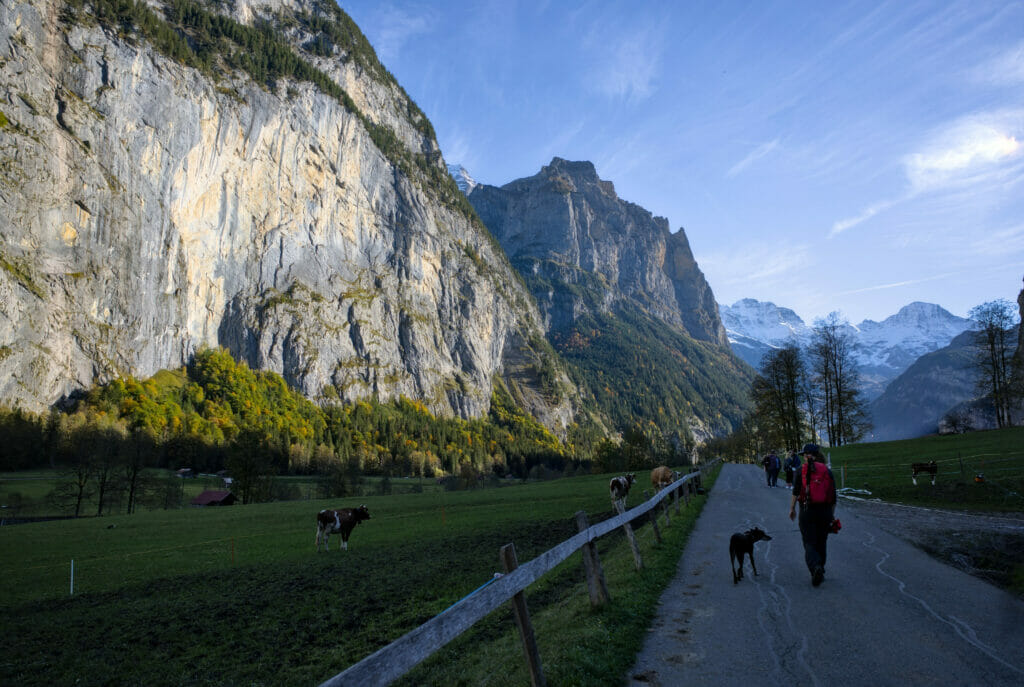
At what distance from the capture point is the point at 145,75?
136375mm

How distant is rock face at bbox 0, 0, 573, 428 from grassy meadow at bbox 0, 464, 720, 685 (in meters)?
118

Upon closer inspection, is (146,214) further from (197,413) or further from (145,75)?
(197,413)

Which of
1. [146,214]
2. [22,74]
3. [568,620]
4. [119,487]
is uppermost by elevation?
[22,74]

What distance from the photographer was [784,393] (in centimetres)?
5791

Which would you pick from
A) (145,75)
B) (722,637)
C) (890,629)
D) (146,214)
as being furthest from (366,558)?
(145,75)

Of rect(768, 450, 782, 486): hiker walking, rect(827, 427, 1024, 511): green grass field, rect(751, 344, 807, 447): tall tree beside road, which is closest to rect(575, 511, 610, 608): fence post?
rect(827, 427, 1024, 511): green grass field

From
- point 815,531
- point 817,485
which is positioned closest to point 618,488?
point 815,531

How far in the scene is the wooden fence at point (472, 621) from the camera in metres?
3.39

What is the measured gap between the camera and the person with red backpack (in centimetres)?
995

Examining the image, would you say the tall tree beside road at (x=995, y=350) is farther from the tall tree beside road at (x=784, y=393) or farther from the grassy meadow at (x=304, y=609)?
the grassy meadow at (x=304, y=609)

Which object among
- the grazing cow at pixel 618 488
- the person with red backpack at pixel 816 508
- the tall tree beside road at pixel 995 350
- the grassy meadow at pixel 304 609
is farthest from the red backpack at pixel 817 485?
the tall tree beside road at pixel 995 350

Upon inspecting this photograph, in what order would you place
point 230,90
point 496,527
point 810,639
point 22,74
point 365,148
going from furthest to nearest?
point 365,148
point 230,90
point 22,74
point 496,527
point 810,639

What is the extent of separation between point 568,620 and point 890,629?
4.61 m

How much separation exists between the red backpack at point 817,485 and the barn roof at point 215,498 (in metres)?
80.3
